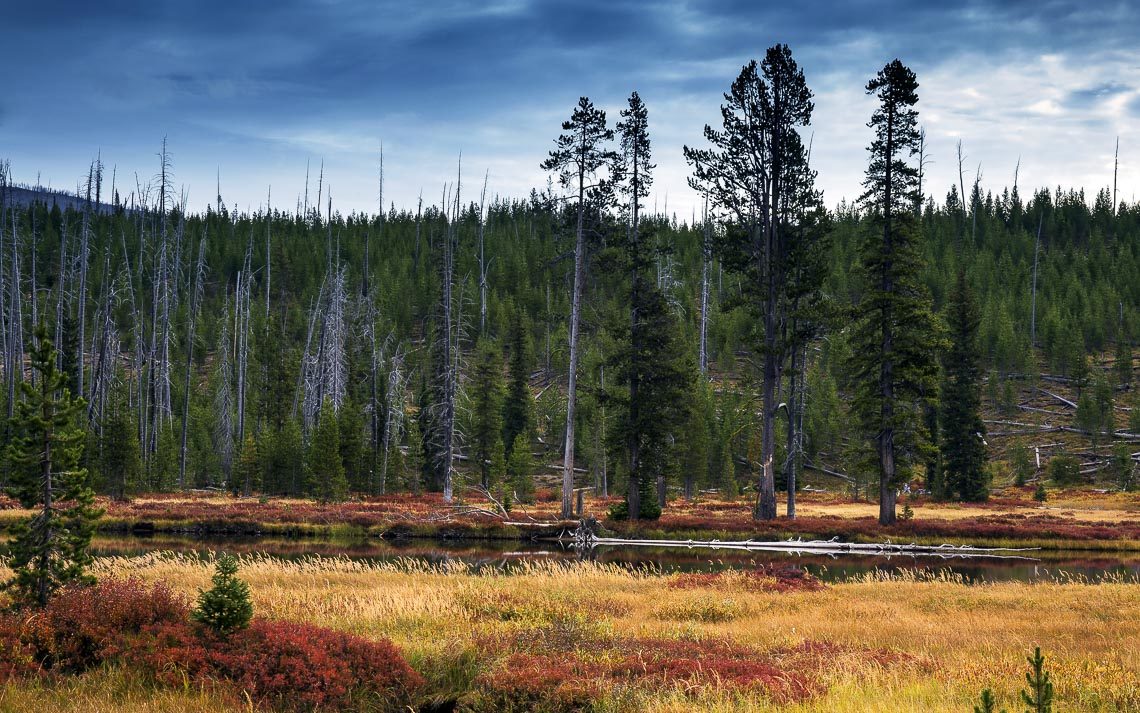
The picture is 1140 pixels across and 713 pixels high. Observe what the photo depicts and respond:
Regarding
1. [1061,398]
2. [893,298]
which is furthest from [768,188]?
[1061,398]

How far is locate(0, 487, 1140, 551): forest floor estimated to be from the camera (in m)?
34.6

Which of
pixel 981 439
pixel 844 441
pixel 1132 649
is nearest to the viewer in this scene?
pixel 1132 649

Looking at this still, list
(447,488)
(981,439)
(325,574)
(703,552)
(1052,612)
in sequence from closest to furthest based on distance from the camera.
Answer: (1052,612) < (325,574) < (703,552) < (447,488) < (981,439)

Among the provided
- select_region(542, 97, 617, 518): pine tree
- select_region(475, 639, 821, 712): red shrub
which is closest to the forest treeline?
select_region(542, 97, 617, 518): pine tree

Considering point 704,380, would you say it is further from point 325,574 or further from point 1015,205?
point 1015,205

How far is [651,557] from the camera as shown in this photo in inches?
1199

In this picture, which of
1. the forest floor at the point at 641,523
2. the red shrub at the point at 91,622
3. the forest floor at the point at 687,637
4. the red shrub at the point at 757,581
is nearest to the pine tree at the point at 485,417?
the forest floor at the point at 641,523

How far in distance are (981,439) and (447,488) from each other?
35327 millimetres

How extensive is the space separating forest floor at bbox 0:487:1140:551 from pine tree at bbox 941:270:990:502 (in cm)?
674

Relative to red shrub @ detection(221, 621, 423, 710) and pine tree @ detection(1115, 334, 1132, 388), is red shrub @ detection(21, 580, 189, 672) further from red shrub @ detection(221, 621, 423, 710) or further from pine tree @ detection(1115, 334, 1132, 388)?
pine tree @ detection(1115, 334, 1132, 388)

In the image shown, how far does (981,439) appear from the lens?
5609 centimetres

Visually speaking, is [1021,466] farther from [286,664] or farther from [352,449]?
[286,664]

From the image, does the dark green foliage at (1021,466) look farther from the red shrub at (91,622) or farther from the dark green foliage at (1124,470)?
the red shrub at (91,622)

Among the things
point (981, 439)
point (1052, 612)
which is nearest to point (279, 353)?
point (981, 439)
